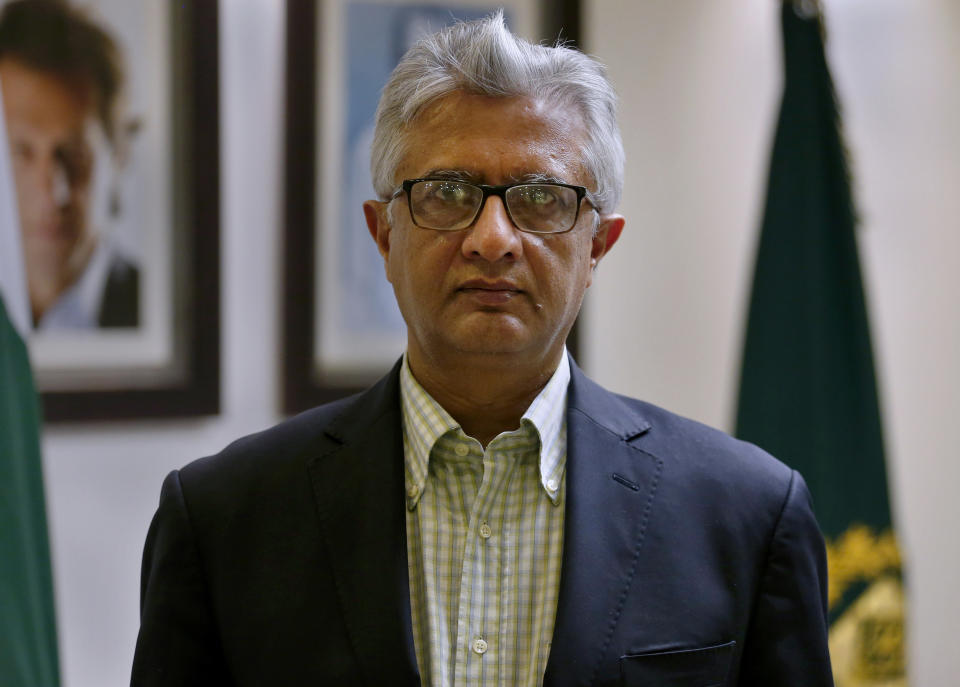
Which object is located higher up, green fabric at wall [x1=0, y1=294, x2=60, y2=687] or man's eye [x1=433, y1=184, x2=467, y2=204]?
man's eye [x1=433, y1=184, x2=467, y2=204]

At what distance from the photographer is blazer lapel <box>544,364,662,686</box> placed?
3.91ft

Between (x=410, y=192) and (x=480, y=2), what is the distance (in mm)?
1478

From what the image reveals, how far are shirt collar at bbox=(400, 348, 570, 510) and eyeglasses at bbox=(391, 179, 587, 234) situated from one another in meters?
0.23

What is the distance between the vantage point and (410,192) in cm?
128

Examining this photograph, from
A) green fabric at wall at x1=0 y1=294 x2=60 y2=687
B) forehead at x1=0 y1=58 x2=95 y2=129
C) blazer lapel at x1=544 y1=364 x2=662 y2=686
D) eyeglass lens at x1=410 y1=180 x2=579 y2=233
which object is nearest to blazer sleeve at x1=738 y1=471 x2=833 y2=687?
blazer lapel at x1=544 y1=364 x2=662 y2=686

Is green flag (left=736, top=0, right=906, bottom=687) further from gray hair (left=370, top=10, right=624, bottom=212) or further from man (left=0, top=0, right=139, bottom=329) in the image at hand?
man (left=0, top=0, right=139, bottom=329)

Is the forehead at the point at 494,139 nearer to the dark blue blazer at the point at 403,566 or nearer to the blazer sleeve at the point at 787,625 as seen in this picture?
the dark blue blazer at the point at 403,566

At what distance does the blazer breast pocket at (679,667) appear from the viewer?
3.94 ft

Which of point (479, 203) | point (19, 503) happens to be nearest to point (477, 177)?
point (479, 203)

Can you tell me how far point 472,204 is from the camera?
4.13ft

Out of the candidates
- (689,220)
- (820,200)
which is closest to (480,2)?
(689,220)

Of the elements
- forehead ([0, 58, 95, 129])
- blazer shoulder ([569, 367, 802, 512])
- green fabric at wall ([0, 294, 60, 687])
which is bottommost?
green fabric at wall ([0, 294, 60, 687])

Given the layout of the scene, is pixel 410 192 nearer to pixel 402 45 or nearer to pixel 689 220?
pixel 402 45

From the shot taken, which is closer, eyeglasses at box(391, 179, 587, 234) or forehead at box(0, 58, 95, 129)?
eyeglasses at box(391, 179, 587, 234)
